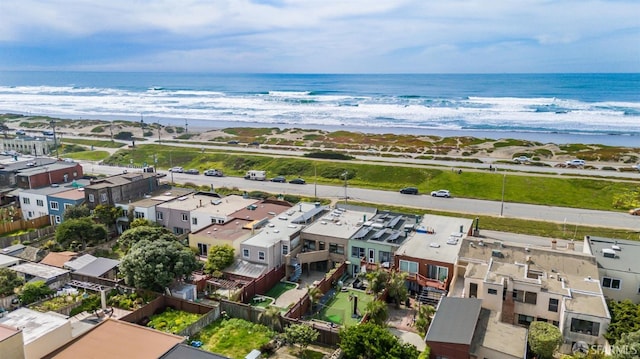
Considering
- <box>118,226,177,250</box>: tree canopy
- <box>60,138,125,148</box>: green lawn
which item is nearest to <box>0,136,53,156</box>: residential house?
<box>60,138,125,148</box>: green lawn

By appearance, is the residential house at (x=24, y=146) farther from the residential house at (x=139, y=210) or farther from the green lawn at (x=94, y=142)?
the residential house at (x=139, y=210)

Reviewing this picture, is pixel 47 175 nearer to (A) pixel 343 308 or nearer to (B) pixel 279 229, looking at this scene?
(B) pixel 279 229

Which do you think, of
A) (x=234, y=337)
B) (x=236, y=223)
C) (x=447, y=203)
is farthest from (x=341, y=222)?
(x=447, y=203)

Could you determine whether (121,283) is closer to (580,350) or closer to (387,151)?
(580,350)

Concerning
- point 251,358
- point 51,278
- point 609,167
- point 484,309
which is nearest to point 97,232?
point 51,278

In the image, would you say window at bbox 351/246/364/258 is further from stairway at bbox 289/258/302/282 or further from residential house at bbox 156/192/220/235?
residential house at bbox 156/192/220/235
